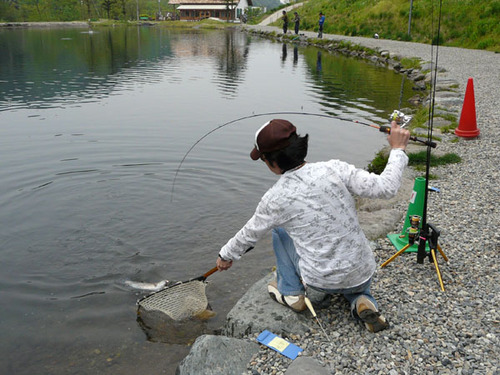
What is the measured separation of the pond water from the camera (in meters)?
4.88

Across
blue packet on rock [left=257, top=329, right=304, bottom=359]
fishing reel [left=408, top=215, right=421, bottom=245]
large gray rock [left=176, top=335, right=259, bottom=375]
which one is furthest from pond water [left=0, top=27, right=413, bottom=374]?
fishing reel [left=408, top=215, right=421, bottom=245]

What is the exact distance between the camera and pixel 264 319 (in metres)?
4.11

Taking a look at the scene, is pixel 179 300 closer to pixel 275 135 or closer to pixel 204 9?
pixel 275 135

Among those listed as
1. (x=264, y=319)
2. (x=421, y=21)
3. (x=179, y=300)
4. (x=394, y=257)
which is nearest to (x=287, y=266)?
(x=264, y=319)

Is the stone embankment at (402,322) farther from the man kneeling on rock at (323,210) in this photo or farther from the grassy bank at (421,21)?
the grassy bank at (421,21)

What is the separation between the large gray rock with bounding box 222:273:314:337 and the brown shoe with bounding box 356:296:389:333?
1.50ft

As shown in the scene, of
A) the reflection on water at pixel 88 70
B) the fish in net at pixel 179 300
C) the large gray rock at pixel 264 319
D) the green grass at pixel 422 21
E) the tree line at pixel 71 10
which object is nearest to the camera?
the large gray rock at pixel 264 319

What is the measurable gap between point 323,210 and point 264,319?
1.17 meters

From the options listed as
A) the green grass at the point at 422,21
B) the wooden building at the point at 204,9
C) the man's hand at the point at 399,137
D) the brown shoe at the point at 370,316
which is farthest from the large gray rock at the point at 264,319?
the wooden building at the point at 204,9

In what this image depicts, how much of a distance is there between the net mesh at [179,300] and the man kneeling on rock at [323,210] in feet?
3.70

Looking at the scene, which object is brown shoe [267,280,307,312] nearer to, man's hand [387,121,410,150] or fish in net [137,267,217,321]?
fish in net [137,267,217,321]

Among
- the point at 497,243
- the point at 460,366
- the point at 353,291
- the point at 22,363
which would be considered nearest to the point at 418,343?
the point at 460,366

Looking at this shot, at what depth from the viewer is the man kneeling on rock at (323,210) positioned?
355 centimetres

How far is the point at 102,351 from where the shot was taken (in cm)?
457
